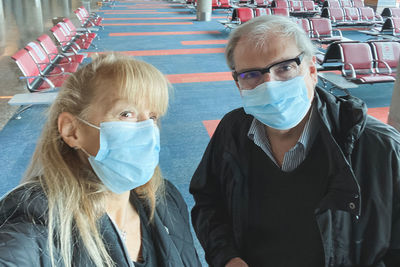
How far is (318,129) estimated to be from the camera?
1.71 m

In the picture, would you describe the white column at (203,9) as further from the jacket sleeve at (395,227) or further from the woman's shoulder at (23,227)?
the woman's shoulder at (23,227)

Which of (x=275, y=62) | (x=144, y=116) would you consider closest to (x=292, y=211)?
(x=275, y=62)

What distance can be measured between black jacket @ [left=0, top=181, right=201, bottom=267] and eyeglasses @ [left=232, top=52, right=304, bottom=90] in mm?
791

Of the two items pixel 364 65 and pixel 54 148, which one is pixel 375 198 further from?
pixel 364 65

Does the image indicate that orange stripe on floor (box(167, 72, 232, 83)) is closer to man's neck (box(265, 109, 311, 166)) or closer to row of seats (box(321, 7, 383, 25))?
man's neck (box(265, 109, 311, 166))

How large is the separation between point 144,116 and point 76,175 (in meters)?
0.38

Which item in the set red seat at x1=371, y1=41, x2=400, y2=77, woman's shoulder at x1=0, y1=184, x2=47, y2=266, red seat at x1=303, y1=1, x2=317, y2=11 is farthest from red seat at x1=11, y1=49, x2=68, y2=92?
red seat at x1=303, y1=1, x2=317, y2=11

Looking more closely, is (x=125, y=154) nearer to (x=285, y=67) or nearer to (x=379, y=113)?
(x=285, y=67)

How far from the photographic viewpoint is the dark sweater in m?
1.63

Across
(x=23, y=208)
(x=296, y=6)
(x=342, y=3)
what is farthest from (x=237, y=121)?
(x=342, y=3)

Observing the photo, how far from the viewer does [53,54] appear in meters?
7.28

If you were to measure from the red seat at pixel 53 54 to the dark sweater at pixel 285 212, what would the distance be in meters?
6.52

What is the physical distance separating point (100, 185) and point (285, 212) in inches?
34.9

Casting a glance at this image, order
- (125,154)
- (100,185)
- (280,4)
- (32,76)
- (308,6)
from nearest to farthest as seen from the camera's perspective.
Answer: (100,185), (125,154), (32,76), (280,4), (308,6)
